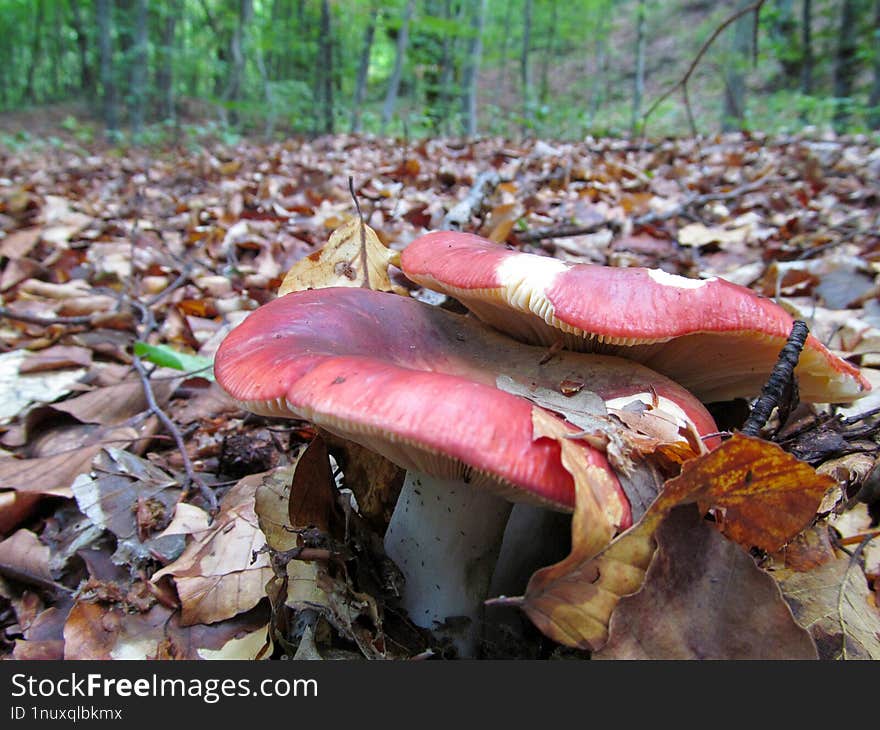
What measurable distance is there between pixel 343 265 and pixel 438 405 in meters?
1.24

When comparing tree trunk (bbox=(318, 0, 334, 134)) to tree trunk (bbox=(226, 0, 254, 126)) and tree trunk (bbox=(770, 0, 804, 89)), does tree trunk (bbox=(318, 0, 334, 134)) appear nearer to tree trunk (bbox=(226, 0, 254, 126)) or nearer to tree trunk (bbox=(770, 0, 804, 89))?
tree trunk (bbox=(226, 0, 254, 126))

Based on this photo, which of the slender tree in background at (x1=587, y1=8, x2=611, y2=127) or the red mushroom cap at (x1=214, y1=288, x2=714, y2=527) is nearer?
the red mushroom cap at (x1=214, y1=288, x2=714, y2=527)

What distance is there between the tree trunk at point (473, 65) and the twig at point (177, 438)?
11.7 meters

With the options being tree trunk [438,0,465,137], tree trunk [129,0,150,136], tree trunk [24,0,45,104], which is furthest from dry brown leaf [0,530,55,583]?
tree trunk [24,0,45,104]

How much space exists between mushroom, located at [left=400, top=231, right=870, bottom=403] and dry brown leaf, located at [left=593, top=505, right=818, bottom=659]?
15.0 inches

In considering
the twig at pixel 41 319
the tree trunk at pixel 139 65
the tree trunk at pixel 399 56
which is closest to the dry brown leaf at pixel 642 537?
the twig at pixel 41 319

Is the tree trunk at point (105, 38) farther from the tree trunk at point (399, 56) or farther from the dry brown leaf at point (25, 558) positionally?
the dry brown leaf at point (25, 558)

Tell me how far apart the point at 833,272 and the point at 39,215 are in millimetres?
5598

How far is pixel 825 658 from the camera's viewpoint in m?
1.20

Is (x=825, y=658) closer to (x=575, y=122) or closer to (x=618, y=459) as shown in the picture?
(x=618, y=459)

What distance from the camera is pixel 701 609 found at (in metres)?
1.12

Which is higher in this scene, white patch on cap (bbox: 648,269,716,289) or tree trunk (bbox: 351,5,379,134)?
tree trunk (bbox: 351,5,379,134)

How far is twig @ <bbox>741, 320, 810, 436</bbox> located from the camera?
1.27 meters

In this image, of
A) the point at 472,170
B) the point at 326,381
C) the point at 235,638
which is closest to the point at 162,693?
the point at 235,638
